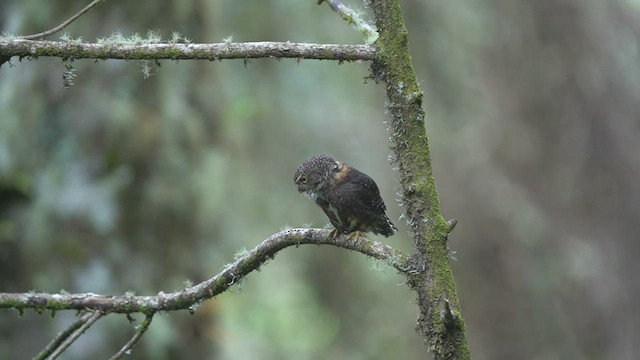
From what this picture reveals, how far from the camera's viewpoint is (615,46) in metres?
7.67

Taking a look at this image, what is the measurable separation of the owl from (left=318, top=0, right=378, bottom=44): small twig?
0.65 metres

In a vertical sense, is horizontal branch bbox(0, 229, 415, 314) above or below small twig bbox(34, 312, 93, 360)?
above

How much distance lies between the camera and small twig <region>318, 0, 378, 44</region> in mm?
2082

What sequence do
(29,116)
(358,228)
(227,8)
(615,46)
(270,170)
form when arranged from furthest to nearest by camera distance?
1. (270,170)
2. (615,46)
3. (227,8)
4. (29,116)
5. (358,228)

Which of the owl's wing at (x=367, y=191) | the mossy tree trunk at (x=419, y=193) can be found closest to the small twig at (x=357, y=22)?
the mossy tree trunk at (x=419, y=193)

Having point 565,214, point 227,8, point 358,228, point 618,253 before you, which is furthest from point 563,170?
point 358,228

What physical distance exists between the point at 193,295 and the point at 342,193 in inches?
30.5

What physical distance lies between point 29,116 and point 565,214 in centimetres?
490

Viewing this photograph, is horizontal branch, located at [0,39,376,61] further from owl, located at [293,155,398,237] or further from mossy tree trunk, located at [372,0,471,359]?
owl, located at [293,155,398,237]

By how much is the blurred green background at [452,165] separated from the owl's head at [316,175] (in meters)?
2.64

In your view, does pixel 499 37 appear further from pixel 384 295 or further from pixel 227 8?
pixel 384 295

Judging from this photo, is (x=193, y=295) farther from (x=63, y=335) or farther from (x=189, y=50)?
(x=189, y=50)

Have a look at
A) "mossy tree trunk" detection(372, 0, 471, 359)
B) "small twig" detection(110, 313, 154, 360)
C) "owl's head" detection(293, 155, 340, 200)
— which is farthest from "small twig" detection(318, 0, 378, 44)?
"small twig" detection(110, 313, 154, 360)

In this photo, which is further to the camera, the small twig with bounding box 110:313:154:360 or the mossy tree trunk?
the small twig with bounding box 110:313:154:360
